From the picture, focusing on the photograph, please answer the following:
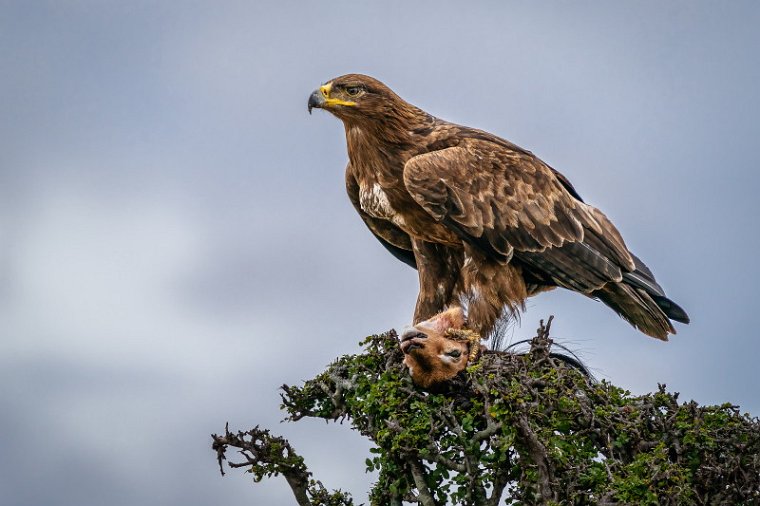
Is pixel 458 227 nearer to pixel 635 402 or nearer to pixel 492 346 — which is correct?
pixel 492 346

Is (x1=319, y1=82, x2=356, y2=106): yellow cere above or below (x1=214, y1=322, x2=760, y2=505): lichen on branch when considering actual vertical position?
above

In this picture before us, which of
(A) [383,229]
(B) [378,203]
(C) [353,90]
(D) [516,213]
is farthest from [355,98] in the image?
(D) [516,213]

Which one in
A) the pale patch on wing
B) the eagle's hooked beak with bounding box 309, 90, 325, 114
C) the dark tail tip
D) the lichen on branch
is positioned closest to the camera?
the lichen on branch

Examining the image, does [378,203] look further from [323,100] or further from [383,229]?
[323,100]

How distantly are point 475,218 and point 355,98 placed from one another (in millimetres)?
1804

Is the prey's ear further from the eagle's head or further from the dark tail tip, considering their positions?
the dark tail tip

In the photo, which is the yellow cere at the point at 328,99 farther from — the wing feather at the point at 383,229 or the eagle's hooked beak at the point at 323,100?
the wing feather at the point at 383,229

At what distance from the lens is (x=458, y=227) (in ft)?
35.6

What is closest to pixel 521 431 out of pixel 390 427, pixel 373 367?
pixel 390 427

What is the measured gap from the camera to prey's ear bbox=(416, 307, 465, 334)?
374 inches

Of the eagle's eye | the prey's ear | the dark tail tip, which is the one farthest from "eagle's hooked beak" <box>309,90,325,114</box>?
the dark tail tip

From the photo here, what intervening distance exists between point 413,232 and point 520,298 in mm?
1346

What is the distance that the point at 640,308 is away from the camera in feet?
A: 37.2

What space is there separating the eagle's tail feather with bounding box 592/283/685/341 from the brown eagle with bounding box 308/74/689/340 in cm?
1
